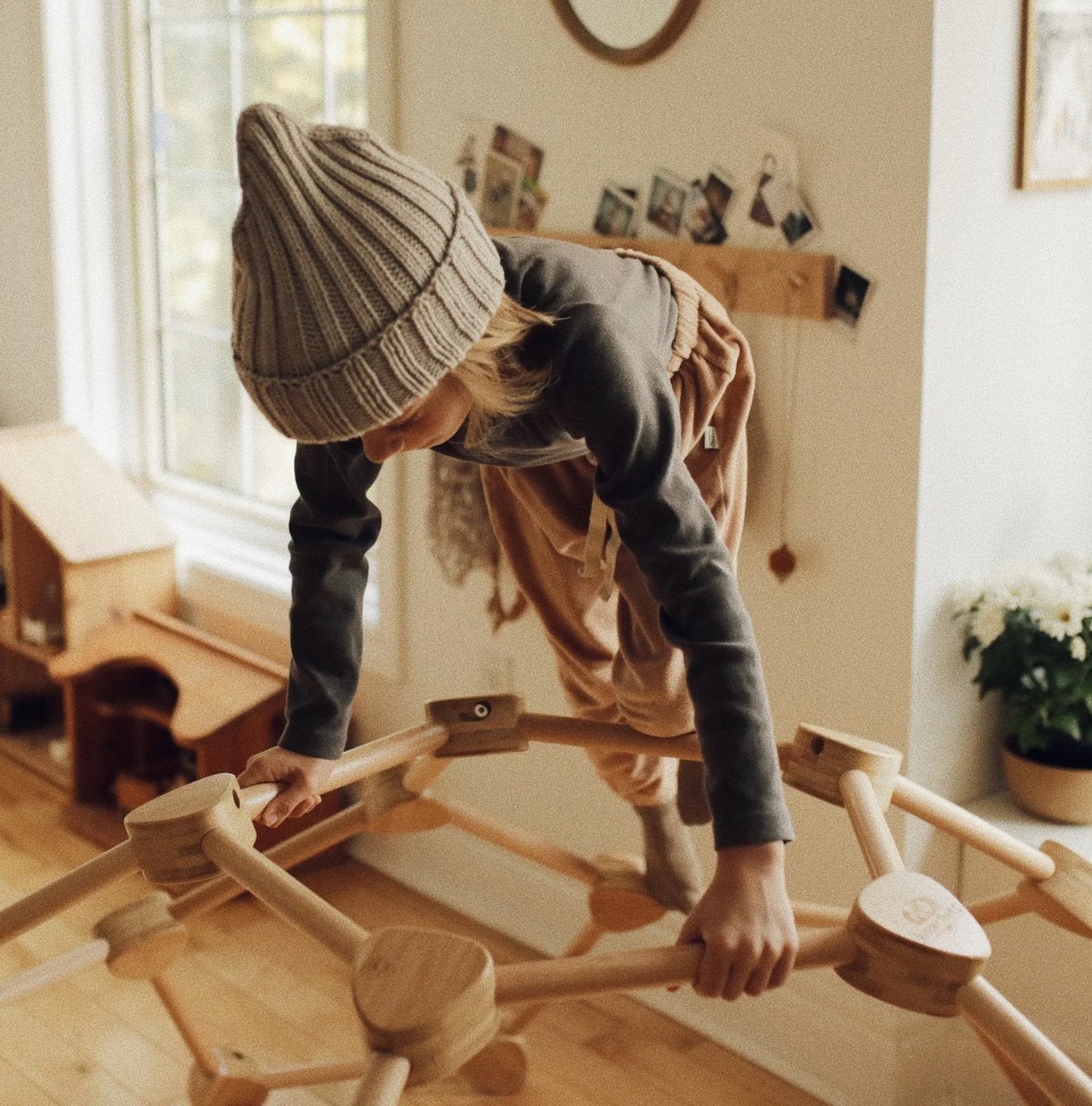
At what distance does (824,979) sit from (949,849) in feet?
0.93

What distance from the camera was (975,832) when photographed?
151cm

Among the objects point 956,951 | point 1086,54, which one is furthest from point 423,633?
point 956,951

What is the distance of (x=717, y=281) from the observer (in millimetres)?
2119

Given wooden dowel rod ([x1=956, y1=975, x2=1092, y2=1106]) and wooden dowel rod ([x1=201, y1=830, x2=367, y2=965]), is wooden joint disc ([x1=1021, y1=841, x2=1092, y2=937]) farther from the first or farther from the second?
wooden dowel rod ([x1=201, y1=830, x2=367, y2=965])

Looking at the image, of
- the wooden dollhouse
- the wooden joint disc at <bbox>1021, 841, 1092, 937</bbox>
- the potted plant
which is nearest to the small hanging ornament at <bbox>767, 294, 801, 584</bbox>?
the potted plant

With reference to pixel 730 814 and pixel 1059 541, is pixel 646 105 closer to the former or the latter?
pixel 1059 541

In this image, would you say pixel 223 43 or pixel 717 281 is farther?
pixel 223 43

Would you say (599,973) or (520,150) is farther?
(520,150)

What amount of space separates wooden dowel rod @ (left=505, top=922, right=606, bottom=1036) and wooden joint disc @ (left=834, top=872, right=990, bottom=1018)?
0.89m

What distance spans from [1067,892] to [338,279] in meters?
0.95

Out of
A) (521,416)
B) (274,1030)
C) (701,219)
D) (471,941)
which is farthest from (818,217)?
(274,1030)

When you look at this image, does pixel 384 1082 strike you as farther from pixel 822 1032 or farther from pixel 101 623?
pixel 101 623

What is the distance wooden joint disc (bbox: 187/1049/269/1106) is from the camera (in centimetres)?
203

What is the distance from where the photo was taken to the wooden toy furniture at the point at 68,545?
10.3 ft
